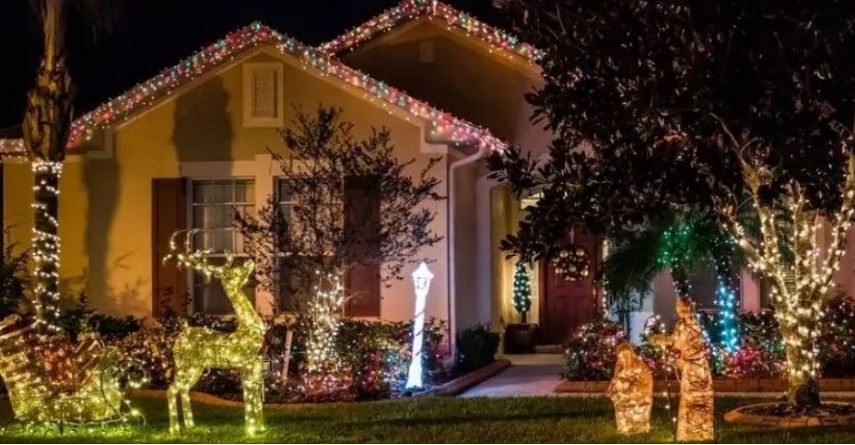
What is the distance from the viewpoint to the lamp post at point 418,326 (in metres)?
14.2

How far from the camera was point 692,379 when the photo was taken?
33.6 feet

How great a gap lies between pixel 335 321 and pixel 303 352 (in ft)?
2.13

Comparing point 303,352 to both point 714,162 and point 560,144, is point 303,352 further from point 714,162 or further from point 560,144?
point 714,162

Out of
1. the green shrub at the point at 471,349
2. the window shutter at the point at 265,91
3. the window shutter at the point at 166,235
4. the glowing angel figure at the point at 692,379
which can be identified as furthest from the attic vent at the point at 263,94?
the glowing angel figure at the point at 692,379

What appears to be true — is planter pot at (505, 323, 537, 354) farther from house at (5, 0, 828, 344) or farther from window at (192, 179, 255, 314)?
window at (192, 179, 255, 314)

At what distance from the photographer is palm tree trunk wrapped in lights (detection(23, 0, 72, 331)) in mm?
14508

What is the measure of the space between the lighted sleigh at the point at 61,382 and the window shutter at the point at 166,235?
4.32 metres

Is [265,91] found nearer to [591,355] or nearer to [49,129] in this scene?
[49,129]

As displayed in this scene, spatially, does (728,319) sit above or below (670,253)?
below

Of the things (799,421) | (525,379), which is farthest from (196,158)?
(799,421)

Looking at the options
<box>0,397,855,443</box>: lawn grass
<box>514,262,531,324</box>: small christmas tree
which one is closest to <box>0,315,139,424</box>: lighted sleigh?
<box>0,397,855,443</box>: lawn grass

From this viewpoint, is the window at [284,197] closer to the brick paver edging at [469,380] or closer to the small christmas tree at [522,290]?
the brick paver edging at [469,380]

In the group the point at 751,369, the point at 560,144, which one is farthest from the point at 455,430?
the point at 751,369

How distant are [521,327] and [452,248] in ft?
12.5
